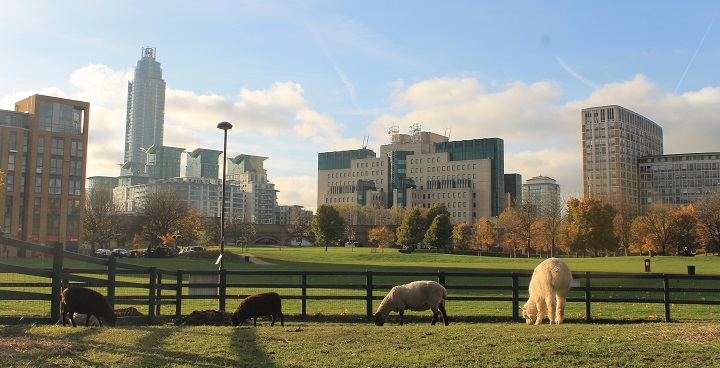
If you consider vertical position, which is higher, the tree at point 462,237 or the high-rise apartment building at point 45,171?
the high-rise apartment building at point 45,171

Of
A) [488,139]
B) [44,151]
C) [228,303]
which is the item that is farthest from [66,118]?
[488,139]

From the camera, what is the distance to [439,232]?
97.1 m

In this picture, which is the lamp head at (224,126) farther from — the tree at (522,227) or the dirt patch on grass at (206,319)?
the tree at (522,227)

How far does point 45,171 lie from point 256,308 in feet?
287

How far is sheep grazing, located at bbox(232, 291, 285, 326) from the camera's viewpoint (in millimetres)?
14008

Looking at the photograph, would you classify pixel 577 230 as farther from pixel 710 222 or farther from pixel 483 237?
pixel 483 237

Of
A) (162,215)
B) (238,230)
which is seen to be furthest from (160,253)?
(238,230)

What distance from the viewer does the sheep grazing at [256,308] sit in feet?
46.0

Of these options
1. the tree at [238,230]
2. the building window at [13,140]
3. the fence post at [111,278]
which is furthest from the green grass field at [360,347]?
the tree at [238,230]

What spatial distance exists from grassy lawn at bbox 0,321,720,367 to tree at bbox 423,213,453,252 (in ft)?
283

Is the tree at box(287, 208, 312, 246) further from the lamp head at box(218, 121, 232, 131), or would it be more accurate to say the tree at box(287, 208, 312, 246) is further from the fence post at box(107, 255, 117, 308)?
the fence post at box(107, 255, 117, 308)

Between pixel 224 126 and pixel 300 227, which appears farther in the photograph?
pixel 300 227

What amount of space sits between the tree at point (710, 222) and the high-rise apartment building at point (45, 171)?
94.7 metres

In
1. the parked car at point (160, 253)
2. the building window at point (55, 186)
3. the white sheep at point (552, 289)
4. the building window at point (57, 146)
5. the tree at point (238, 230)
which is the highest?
the building window at point (57, 146)
